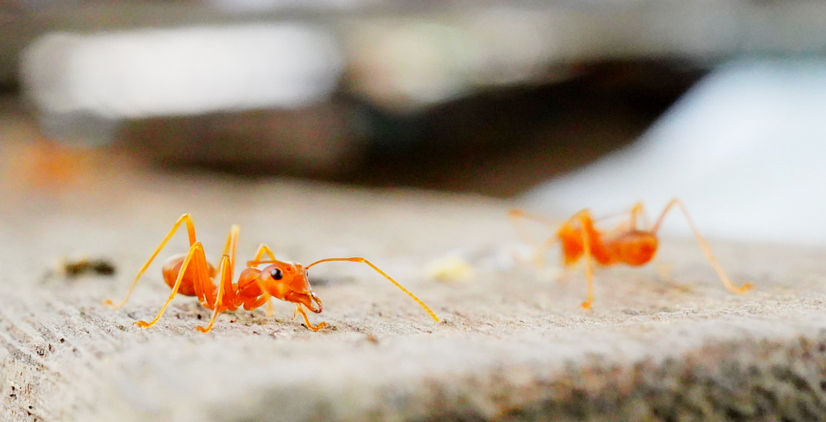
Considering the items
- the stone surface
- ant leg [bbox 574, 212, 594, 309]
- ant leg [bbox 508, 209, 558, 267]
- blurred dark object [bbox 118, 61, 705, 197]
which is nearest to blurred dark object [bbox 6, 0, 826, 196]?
blurred dark object [bbox 118, 61, 705, 197]

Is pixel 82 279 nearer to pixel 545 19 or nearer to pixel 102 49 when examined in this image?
pixel 545 19

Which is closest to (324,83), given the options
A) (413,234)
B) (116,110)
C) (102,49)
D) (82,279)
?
(116,110)

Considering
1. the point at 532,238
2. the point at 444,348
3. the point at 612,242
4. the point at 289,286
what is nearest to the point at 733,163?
the point at 532,238

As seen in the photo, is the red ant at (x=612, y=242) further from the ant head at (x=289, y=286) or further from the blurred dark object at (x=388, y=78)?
the blurred dark object at (x=388, y=78)

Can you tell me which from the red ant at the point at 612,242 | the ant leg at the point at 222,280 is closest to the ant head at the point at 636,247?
the red ant at the point at 612,242

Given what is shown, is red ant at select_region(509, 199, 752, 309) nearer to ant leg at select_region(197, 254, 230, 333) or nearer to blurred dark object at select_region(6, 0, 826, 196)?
ant leg at select_region(197, 254, 230, 333)
